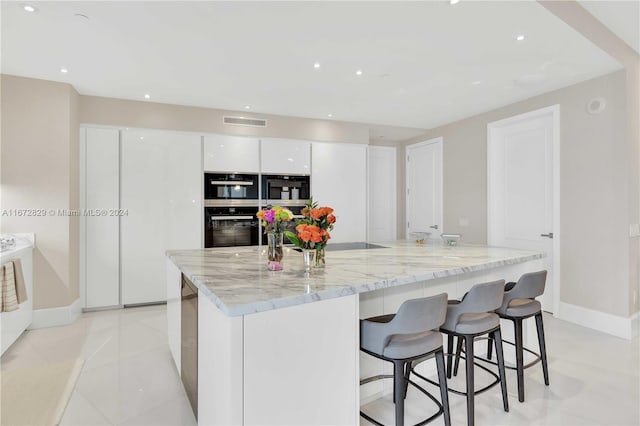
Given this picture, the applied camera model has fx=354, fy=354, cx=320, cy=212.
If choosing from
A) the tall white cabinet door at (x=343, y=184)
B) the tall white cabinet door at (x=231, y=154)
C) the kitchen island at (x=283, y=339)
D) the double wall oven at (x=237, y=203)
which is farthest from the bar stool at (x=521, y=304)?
the tall white cabinet door at (x=231, y=154)

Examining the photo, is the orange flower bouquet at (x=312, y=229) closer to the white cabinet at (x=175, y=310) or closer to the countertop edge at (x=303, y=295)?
the countertop edge at (x=303, y=295)

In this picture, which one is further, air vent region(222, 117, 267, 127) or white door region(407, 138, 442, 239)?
white door region(407, 138, 442, 239)

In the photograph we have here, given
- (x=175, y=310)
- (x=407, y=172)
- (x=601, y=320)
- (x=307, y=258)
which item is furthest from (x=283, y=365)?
(x=407, y=172)

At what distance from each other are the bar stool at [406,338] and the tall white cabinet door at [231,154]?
3494mm

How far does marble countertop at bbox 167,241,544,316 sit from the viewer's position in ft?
4.97

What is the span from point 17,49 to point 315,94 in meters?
2.78

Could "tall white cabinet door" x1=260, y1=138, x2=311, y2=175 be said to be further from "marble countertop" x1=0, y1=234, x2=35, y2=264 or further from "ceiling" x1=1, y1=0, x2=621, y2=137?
"marble countertop" x1=0, y1=234, x2=35, y2=264

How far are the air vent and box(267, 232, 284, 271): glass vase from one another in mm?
3256

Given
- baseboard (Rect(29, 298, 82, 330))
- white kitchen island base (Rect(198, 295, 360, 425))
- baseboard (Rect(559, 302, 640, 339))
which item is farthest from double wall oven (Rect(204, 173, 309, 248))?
baseboard (Rect(559, 302, 640, 339))

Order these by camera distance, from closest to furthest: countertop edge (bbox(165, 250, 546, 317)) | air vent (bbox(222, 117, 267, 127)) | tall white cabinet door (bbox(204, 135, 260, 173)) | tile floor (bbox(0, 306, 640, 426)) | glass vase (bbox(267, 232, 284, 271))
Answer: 1. countertop edge (bbox(165, 250, 546, 317))
2. glass vase (bbox(267, 232, 284, 271))
3. tile floor (bbox(0, 306, 640, 426))
4. tall white cabinet door (bbox(204, 135, 260, 173))
5. air vent (bbox(222, 117, 267, 127))

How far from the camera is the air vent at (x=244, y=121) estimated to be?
486cm

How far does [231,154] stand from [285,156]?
77 centimetres

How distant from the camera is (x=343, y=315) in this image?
1671mm

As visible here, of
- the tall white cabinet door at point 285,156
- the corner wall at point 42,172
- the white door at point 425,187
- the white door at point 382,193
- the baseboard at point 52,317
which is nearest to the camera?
the corner wall at point 42,172
